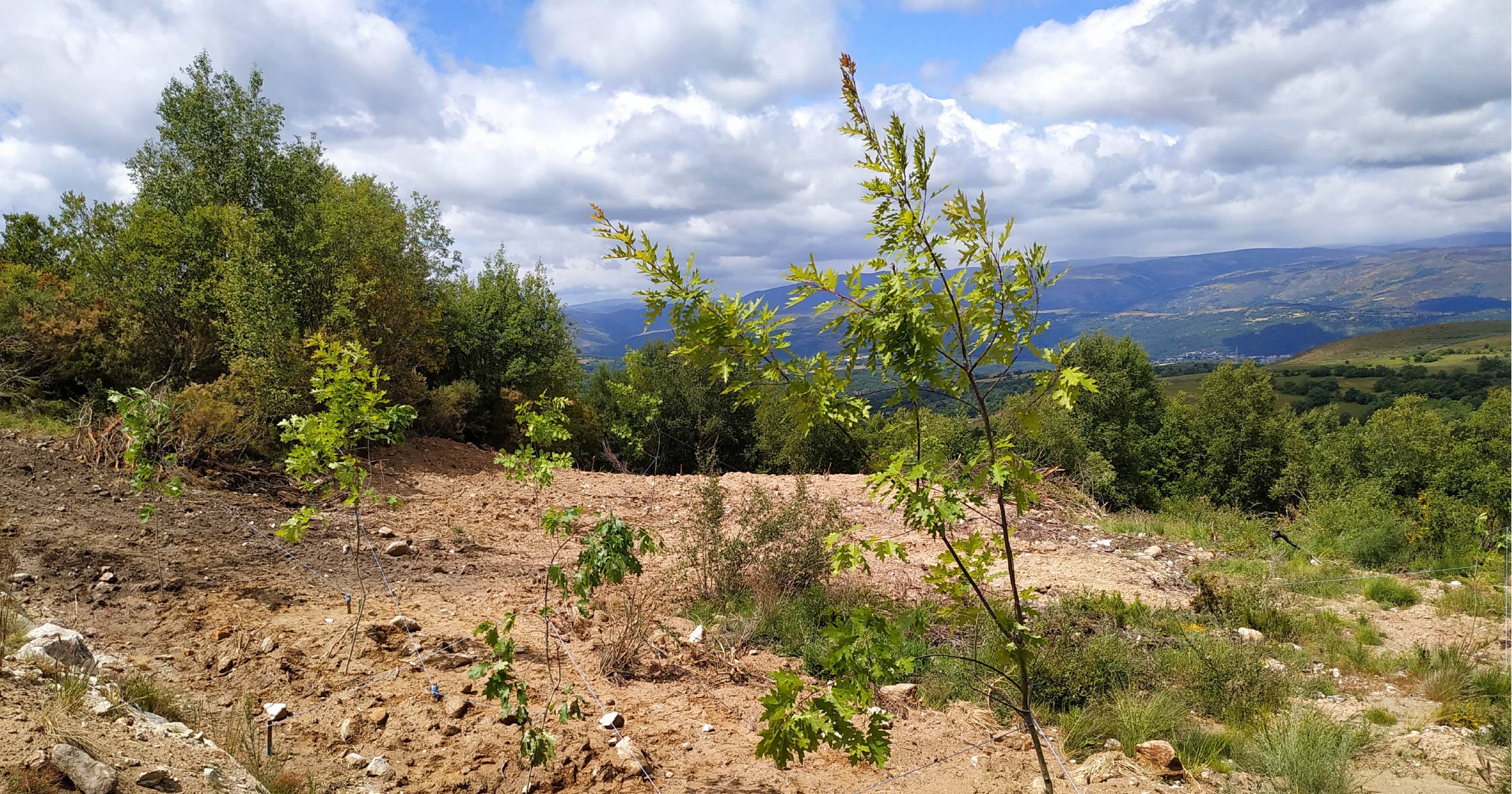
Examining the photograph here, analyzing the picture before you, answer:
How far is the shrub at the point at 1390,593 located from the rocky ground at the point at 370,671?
21.5 inches

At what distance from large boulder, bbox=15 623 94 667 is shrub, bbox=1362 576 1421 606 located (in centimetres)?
1187

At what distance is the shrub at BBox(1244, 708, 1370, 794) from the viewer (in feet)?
12.9

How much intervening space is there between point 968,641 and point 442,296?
1572 centimetres

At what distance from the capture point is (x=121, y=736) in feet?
10.4

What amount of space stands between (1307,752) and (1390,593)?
5.69m

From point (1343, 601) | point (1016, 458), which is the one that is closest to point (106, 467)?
point (1016, 458)

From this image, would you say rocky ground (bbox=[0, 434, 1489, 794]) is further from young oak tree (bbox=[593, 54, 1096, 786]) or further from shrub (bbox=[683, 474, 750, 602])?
young oak tree (bbox=[593, 54, 1096, 786])

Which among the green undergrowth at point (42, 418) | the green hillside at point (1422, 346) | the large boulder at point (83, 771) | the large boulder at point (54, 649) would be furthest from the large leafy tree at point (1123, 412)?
the green hillside at point (1422, 346)

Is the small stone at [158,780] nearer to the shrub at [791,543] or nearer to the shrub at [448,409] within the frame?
the shrub at [791,543]

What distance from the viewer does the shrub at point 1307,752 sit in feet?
12.9

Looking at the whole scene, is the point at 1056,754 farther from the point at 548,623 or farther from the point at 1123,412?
the point at 1123,412

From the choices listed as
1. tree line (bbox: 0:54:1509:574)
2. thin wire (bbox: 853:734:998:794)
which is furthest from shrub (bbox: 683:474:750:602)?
thin wire (bbox: 853:734:998:794)

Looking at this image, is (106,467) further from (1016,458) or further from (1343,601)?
(1343,601)

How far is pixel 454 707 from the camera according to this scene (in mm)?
4383
